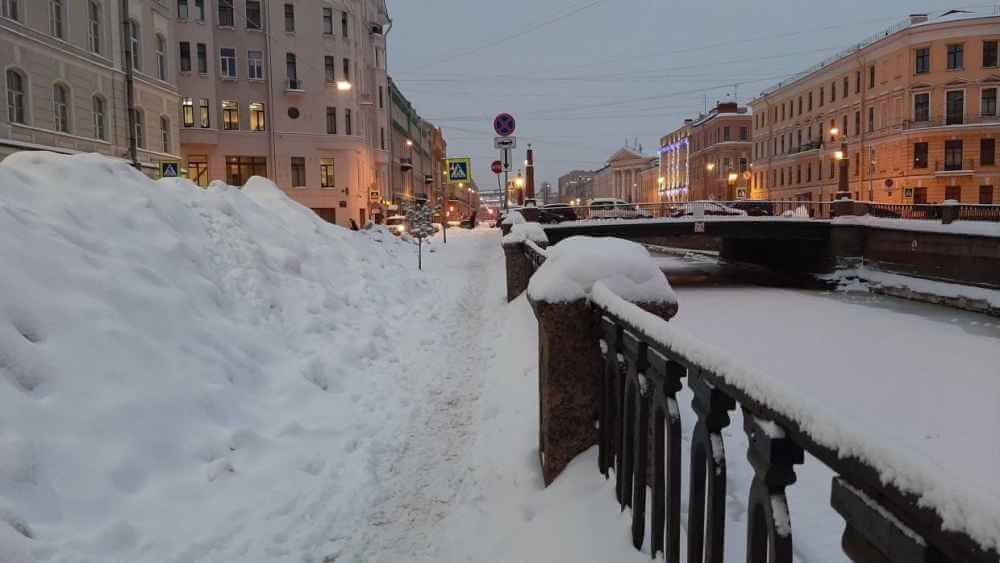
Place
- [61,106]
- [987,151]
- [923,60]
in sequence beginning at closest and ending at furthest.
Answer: [61,106] < [987,151] < [923,60]

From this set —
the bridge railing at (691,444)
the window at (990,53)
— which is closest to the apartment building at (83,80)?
the bridge railing at (691,444)

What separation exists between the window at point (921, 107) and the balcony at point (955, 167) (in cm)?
359

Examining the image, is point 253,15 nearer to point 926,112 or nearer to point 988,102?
point 926,112

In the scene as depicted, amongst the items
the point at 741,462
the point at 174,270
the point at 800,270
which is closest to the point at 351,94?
the point at 800,270

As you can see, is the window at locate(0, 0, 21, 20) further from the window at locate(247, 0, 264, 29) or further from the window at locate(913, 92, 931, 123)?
the window at locate(913, 92, 931, 123)

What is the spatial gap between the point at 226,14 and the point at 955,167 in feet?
168

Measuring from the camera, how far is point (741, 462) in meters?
6.61

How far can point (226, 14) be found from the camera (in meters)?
43.8

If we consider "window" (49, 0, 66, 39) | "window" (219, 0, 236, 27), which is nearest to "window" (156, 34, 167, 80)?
"window" (49, 0, 66, 39)

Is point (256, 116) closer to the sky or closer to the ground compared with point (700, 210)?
closer to the sky

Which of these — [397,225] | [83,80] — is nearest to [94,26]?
[83,80]

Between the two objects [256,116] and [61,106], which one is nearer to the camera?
[61,106]

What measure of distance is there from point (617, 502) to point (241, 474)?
9.66ft

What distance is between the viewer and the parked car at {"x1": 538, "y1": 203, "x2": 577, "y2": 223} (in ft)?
137
